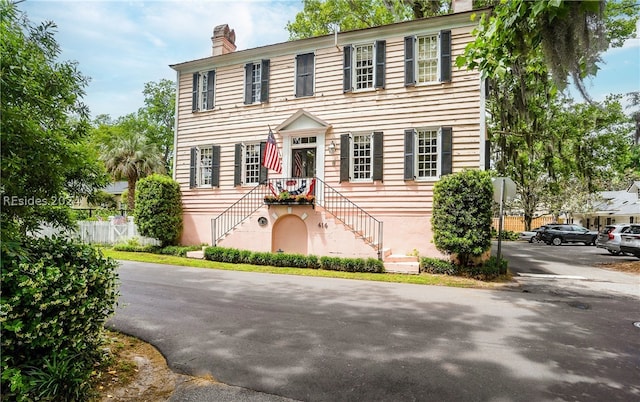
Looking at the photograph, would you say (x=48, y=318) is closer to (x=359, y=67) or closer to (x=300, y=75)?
(x=359, y=67)

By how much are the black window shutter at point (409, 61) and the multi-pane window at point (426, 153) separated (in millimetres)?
1806

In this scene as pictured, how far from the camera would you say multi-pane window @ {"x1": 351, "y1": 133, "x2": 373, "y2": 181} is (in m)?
12.5

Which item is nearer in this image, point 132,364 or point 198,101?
point 132,364

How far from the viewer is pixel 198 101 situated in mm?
15391

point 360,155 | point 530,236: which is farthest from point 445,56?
point 530,236

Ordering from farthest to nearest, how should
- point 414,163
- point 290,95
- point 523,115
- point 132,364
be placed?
point 290,95, point 523,115, point 414,163, point 132,364

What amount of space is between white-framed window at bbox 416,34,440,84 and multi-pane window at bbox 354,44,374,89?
1.68m

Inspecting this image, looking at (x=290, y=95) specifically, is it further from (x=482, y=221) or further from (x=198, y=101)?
(x=482, y=221)

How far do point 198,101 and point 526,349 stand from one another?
1498cm

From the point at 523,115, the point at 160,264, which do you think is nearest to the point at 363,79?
the point at 523,115

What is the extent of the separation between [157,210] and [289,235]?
5.57 metres

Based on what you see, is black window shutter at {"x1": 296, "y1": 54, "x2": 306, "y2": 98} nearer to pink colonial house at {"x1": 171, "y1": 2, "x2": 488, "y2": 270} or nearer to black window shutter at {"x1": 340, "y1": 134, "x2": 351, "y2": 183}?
pink colonial house at {"x1": 171, "y1": 2, "x2": 488, "y2": 270}

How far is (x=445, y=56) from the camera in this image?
11.6 metres

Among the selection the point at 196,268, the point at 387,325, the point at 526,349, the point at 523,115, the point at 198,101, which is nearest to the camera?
the point at 526,349
